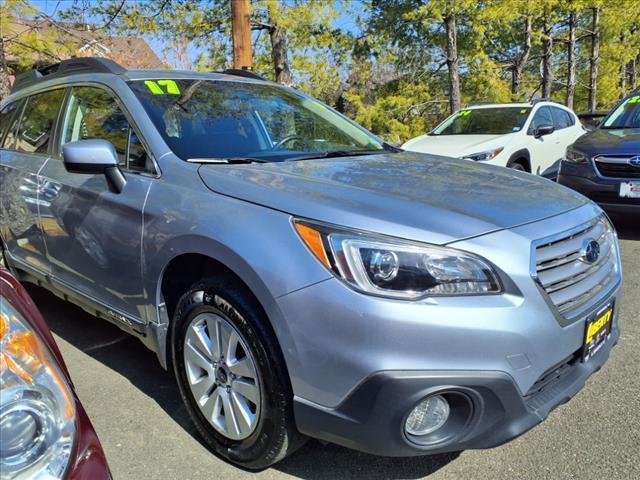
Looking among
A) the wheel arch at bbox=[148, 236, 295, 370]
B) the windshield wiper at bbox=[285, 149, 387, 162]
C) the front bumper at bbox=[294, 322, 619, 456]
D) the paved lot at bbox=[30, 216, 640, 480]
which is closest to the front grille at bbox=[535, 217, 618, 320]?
the front bumper at bbox=[294, 322, 619, 456]

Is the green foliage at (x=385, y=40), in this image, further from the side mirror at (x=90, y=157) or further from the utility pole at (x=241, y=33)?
the side mirror at (x=90, y=157)

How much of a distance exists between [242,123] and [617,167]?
170 inches

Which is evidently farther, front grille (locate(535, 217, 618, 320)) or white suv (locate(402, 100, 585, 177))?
white suv (locate(402, 100, 585, 177))

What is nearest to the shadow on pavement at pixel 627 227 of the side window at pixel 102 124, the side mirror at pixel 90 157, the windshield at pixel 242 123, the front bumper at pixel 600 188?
the front bumper at pixel 600 188

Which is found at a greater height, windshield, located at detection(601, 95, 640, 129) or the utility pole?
the utility pole

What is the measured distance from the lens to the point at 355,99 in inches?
571

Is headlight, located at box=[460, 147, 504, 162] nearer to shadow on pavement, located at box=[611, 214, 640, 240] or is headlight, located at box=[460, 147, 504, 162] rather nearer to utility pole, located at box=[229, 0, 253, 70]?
shadow on pavement, located at box=[611, 214, 640, 240]

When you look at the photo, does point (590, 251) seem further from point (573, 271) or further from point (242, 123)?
point (242, 123)


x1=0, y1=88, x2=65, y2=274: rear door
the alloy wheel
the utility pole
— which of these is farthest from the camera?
the utility pole

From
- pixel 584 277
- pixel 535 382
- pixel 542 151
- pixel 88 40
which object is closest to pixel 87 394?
pixel 535 382

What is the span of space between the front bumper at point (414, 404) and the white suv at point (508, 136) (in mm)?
5526

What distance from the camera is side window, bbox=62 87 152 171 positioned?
9.23 ft

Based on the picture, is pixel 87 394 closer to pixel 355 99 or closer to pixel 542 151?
pixel 542 151

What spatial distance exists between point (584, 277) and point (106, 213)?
7.41 feet
